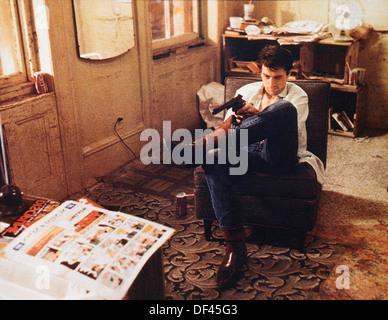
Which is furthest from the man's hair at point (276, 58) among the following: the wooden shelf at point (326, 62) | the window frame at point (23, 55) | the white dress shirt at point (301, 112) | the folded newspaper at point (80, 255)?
the wooden shelf at point (326, 62)

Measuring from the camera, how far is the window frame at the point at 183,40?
3.88 metres

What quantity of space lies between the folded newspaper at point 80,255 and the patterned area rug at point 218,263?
511 millimetres

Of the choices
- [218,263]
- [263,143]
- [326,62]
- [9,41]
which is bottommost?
[218,263]

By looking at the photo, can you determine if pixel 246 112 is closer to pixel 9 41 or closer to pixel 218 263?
pixel 218 263

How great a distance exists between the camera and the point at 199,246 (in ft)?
8.12

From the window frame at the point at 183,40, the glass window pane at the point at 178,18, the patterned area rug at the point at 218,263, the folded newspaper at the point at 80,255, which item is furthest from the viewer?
the glass window pane at the point at 178,18

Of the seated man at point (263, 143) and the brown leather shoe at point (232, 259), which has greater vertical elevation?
the seated man at point (263, 143)

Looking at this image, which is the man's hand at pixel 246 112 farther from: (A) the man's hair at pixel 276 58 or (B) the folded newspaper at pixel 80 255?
(B) the folded newspaper at pixel 80 255

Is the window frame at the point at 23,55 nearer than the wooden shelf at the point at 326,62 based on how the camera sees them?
Yes

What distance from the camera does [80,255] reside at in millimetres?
1382

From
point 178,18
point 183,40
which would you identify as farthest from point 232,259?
point 178,18

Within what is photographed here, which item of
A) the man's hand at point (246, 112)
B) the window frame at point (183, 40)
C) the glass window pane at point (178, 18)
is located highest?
the glass window pane at point (178, 18)

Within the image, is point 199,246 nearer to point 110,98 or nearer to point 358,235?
point 358,235

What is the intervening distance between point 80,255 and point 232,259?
985 millimetres
